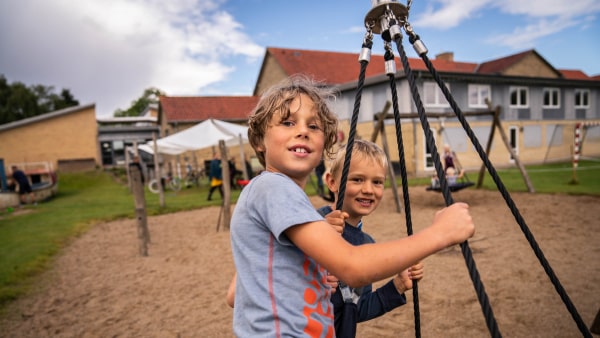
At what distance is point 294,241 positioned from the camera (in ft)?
3.59

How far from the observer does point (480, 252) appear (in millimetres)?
5637

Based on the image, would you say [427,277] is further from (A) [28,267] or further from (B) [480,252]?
(A) [28,267]

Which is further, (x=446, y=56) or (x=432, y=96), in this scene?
(x=446, y=56)

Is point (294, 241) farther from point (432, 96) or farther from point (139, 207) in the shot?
point (432, 96)

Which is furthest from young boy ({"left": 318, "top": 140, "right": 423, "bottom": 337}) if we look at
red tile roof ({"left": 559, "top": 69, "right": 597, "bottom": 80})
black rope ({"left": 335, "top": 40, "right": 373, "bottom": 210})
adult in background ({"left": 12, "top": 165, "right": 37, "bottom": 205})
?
red tile roof ({"left": 559, "top": 69, "right": 597, "bottom": 80})

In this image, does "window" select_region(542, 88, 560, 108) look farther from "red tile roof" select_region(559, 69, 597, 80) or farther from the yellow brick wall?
the yellow brick wall

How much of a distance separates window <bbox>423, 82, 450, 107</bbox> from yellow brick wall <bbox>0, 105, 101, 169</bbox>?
2462 cm

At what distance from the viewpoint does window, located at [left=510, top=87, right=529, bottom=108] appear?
2117 cm

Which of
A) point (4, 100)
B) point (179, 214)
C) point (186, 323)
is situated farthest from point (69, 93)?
point (186, 323)

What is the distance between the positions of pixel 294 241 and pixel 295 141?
37 centimetres

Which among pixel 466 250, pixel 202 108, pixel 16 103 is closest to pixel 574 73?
pixel 202 108

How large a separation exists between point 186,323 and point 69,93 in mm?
62754

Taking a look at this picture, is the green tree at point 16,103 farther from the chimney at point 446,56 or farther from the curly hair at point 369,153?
the curly hair at point 369,153

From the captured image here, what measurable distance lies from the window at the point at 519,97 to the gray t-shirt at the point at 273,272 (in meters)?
23.7
